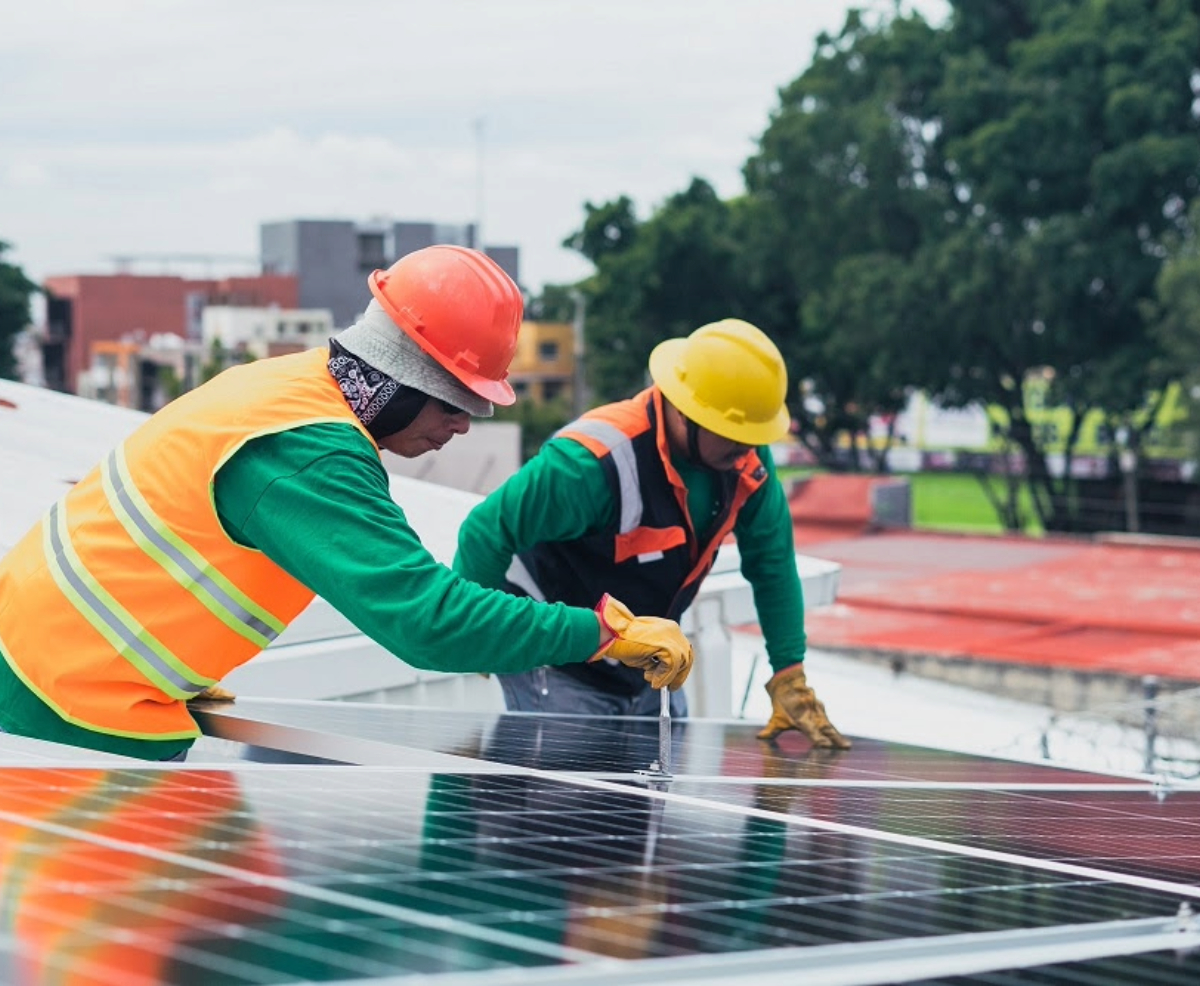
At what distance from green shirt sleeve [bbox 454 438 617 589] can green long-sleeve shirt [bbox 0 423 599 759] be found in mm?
2255

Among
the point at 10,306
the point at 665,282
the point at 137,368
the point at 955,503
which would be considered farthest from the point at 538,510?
the point at 137,368

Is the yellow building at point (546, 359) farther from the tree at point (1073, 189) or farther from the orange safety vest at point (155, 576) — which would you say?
the orange safety vest at point (155, 576)

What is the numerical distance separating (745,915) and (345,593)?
117cm

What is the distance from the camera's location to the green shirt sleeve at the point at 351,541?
3410mm

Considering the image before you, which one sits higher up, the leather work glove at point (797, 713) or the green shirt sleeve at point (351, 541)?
the green shirt sleeve at point (351, 541)

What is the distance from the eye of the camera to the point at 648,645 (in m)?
4.17

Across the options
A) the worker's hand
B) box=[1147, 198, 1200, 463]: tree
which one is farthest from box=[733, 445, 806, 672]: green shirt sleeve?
box=[1147, 198, 1200, 463]: tree

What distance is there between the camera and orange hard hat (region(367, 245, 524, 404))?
3.93m

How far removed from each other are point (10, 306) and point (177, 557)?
63.6 meters

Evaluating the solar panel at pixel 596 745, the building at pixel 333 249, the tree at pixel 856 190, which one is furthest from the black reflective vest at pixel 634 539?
the building at pixel 333 249

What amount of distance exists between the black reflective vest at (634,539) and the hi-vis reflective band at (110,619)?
248cm

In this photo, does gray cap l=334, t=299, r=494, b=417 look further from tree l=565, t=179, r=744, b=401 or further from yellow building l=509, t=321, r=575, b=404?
yellow building l=509, t=321, r=575, b=404

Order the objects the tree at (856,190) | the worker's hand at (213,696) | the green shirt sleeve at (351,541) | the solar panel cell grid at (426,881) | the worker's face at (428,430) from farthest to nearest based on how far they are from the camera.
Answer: the tree at (856,190), the worker's hand at (213,696), the worker's face at (428,430), the green shirt sleeve at (351,541), the solar panel cell grid at (426,881)

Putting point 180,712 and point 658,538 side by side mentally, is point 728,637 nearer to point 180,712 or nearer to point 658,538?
point 658,538
